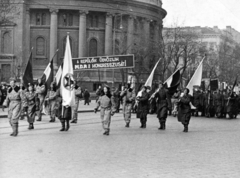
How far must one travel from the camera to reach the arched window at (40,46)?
213ft

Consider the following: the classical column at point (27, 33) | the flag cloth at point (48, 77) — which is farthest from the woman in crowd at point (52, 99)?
the classical column at point (27, 33)

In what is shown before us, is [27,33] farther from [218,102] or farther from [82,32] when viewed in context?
[218,102]

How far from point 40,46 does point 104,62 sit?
42485mm

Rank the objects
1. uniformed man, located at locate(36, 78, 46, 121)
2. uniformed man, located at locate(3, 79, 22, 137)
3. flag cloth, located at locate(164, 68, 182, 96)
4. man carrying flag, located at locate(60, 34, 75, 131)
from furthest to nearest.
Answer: uniformed man, located at locate(36, 78, 46, 121), flag cloth, located at locate(164, 68, 182, 96), man carrying flag, located at locate(60, 34, 75, 131), uniformed man, located at locate(3, 79, 22, 137)

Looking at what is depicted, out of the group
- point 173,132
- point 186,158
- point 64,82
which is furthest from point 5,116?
point 186,158

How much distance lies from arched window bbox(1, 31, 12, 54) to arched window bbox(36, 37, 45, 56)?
3692 millimetres

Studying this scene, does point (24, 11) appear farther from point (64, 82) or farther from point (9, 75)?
point (64, 82)

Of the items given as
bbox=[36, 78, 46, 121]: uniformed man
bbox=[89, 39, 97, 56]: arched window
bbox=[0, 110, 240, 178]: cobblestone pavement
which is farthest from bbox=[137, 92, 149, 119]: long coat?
bbox=[89, 39, 97, 56]: arched window

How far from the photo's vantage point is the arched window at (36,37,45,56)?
213ft

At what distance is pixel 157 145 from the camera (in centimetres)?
1229

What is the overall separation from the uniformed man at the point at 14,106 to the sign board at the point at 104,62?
9.78 metres

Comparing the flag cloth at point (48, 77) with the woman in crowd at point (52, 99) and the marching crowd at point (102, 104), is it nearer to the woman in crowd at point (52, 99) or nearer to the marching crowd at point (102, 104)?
the marching crowd at point (102, 104)

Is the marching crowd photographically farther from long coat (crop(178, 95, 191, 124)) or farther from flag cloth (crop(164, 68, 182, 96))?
flag cloth (crop(164, 68, 182, 96))

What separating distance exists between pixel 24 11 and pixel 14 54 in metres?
5.82
